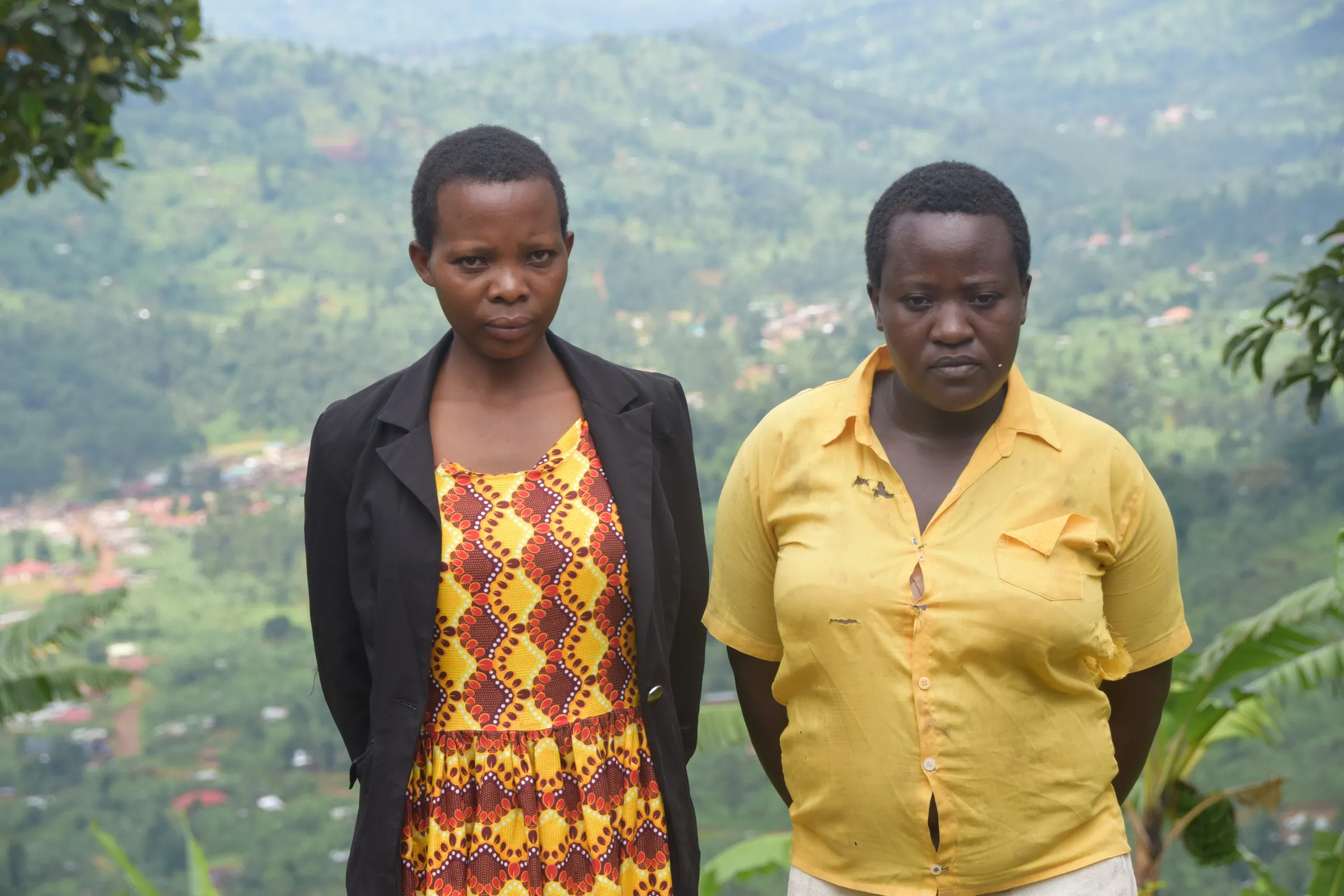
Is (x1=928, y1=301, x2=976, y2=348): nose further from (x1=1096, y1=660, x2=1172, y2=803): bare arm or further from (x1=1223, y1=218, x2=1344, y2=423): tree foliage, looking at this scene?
(x1=1223, y1=218, x2=1344, y2=423): tree foliage

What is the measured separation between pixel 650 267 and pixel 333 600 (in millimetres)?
10077

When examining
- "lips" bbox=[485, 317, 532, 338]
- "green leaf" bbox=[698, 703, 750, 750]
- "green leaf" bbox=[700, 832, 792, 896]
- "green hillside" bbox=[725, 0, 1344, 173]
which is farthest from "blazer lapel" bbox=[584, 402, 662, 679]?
"green hillside" bbox=[725, 0, 1344, 173]

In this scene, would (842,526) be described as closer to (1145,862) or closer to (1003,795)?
(1003,795)

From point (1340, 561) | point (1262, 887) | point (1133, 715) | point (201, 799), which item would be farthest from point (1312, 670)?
point (201, 799)

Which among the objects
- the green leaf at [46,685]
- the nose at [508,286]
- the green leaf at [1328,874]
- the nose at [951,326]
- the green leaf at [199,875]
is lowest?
the green leaf at [1328,874]

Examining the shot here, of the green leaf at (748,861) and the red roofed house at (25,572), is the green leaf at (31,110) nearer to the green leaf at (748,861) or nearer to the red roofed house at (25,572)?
the green leaf at (748,861)

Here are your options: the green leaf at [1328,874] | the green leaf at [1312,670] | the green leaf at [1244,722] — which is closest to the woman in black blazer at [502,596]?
the green leaf at [1328,874]

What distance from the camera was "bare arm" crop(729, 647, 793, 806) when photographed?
8.74 ft

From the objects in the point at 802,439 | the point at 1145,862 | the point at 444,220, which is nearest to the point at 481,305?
the point at 444,220

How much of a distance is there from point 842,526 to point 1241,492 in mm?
8871

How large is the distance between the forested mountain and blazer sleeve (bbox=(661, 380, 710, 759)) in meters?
5.97

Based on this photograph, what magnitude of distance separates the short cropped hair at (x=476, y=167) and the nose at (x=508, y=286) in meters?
0.15

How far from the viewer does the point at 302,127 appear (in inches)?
549

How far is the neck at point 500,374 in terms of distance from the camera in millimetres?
2740
